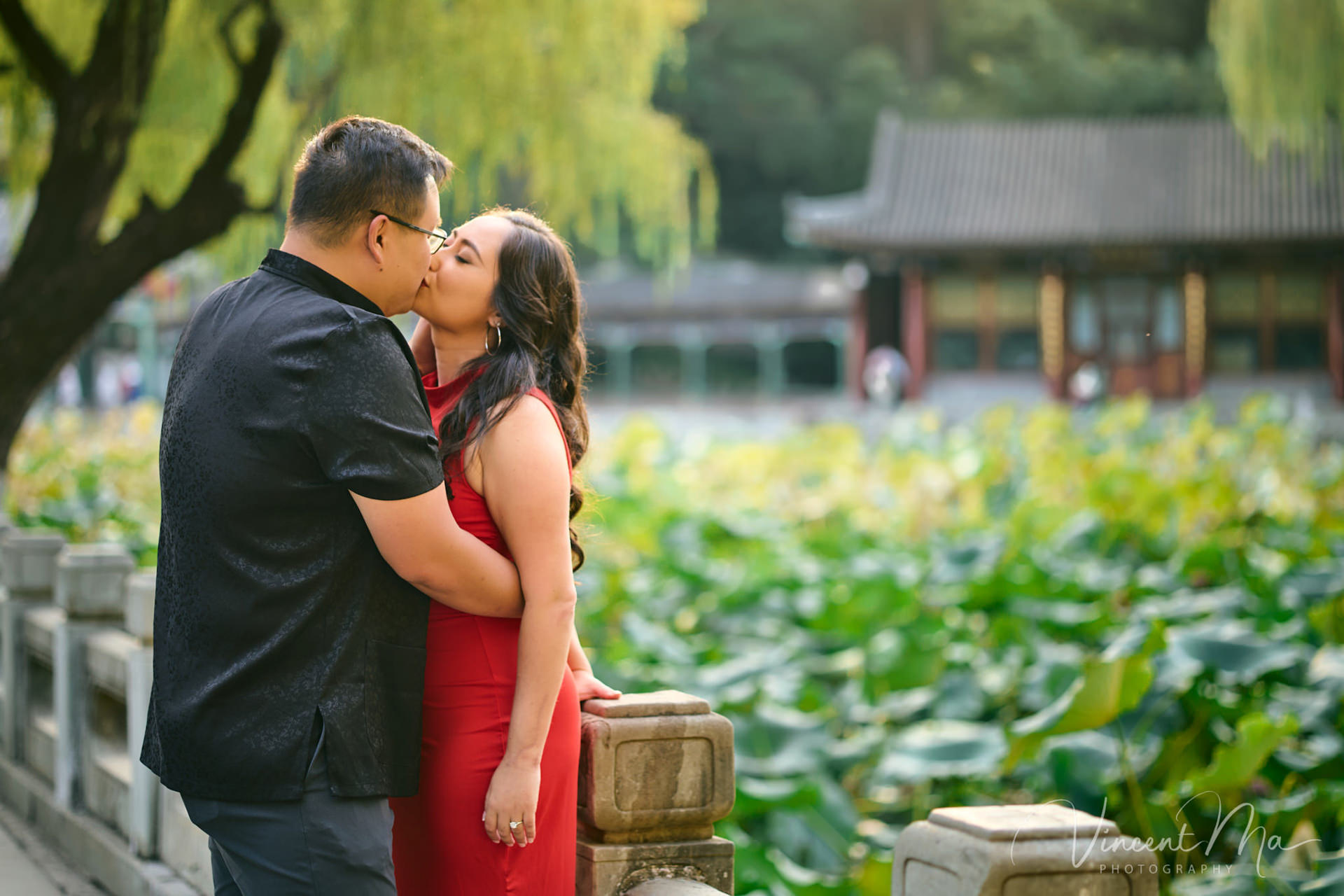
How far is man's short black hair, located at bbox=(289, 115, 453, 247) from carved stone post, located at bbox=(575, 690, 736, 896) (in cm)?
74

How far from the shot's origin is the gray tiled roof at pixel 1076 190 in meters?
18.1

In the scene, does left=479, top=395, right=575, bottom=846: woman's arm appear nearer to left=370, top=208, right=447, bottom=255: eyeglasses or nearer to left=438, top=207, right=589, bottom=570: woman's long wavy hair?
left=438, top=207, right=589, bottom=570: woman's long wavy hair

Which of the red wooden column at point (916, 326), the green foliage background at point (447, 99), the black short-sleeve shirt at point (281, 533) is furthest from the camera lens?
the red wooden column at point (916, 326)

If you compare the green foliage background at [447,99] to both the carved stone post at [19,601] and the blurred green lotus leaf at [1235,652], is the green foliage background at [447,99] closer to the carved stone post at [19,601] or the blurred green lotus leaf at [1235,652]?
the carved stone post at [19,601]

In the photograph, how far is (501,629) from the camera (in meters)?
1.49

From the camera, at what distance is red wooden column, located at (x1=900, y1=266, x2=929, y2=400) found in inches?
746

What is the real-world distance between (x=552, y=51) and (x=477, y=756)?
486cm

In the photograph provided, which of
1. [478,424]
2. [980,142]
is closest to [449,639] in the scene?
[478,424]

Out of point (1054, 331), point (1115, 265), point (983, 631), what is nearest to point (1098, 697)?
point (983, 631)

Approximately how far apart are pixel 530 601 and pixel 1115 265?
18759 millimetres

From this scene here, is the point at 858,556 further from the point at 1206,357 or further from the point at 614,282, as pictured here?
the point at 614,282

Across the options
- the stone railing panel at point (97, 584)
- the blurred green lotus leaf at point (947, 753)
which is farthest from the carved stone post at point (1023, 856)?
the stone railing panel at point (97, 584)

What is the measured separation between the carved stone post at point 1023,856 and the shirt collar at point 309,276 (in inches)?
34.3

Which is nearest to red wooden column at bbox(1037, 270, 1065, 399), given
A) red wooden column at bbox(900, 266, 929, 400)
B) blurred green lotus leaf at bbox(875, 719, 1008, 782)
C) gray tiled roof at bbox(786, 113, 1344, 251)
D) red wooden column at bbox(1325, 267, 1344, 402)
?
gray tiled roof at bbox(786, 113, 1344, 251)
